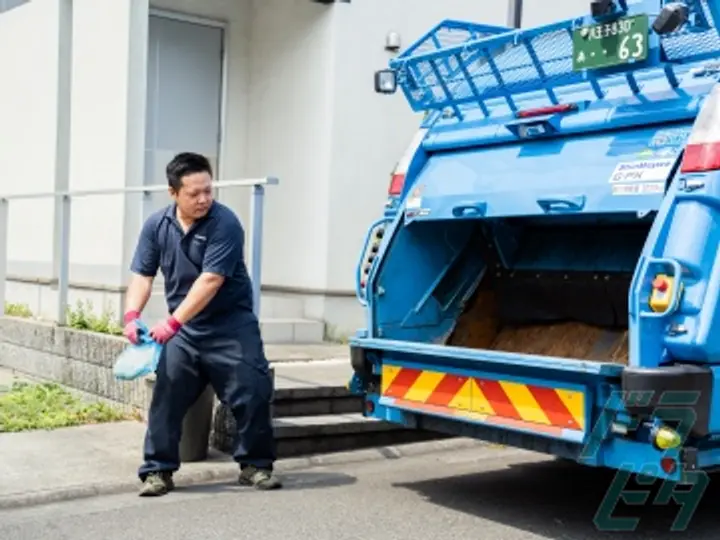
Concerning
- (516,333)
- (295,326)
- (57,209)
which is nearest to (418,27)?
(295,326)

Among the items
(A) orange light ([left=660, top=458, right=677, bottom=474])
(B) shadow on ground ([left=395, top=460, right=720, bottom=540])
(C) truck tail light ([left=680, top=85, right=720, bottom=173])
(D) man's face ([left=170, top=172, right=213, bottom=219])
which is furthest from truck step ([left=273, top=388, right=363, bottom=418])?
(C) truck tail light ([left=680, top=85, right=720, bottom=173])

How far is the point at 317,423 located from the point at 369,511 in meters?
1.33

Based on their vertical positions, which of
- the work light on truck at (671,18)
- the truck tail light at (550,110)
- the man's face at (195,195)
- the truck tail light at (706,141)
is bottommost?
the man's face at (195,195)

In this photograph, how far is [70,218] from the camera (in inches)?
351

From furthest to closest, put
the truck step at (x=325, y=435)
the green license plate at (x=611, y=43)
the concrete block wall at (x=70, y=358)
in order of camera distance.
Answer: the concrete block wall at (x=70, y=358) < the truck step at (x=325, y=435) < the green license plate at (x=611, y=43)

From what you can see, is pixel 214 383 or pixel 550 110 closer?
pixel 550 110

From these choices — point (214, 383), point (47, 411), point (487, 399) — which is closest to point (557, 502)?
point (487, 399)

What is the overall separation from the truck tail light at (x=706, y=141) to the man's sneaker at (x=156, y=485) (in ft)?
10.2

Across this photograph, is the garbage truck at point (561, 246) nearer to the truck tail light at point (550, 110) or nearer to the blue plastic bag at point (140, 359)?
the truck tail light at point (550, 110)

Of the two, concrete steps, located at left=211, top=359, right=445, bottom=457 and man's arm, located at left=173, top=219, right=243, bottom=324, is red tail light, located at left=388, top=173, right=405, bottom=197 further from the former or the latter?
concrete steps, located at left=211, top=359, right=445, bottom=457

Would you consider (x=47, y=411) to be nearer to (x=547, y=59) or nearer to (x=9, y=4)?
(x=547, y=59)

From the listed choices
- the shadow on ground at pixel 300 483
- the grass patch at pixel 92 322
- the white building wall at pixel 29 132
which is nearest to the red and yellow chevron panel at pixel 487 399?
the shadow on ground at pixel 300 483

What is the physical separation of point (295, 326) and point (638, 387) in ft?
16.9

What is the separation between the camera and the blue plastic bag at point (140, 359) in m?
5.41
